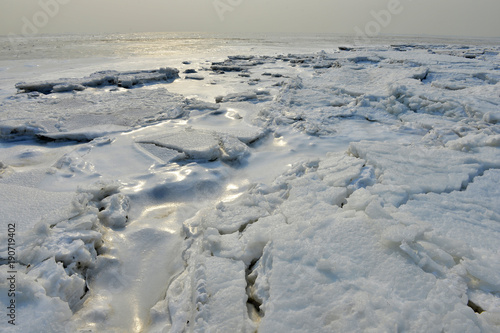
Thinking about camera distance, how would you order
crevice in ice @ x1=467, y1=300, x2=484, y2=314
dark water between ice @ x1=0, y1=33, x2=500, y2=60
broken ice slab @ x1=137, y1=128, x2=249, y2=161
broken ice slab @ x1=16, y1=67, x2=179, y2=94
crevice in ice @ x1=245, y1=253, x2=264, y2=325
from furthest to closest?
dark water between ice @ x1=0, y1=33, x2=500, y2=60
broken ice slab @ x1=16, y1=67, x2=179, y2=94
broken ice slab @ x1=137, y1=128, x2=249, y2=161
crevice in ice @ x1=245, y1=253, x2=264, y2=325
crevice in ice @ x1=467, y1=300, x2=484, y2=314

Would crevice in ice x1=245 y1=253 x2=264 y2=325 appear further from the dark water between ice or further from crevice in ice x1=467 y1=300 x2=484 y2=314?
the dark water between ice

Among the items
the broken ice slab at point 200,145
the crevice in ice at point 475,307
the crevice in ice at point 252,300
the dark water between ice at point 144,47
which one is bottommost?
the crevice in ice at point 252,300

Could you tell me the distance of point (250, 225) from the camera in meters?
2.09

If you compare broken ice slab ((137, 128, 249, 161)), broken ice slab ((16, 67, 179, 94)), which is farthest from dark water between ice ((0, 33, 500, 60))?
broken ice slab ((137, 128, 249, 161))

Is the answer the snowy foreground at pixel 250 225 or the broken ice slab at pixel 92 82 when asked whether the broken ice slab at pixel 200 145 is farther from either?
the broken ice slab at pixel 92 82

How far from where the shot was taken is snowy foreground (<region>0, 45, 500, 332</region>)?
1404mm

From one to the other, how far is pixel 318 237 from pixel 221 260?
643mm

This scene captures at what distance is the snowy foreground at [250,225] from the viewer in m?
1.40

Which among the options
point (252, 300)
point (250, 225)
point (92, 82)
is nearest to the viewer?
point (252, 300)

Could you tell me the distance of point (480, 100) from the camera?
15.8 feet

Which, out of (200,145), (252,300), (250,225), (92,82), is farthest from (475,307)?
(92,82)

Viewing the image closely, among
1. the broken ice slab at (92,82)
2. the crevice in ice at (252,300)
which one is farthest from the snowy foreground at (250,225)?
the broken ice slab at (92,82)

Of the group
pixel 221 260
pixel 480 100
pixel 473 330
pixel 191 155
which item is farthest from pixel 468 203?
pixel 480 100

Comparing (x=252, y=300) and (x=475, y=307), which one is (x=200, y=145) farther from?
(x=475, y=307)
